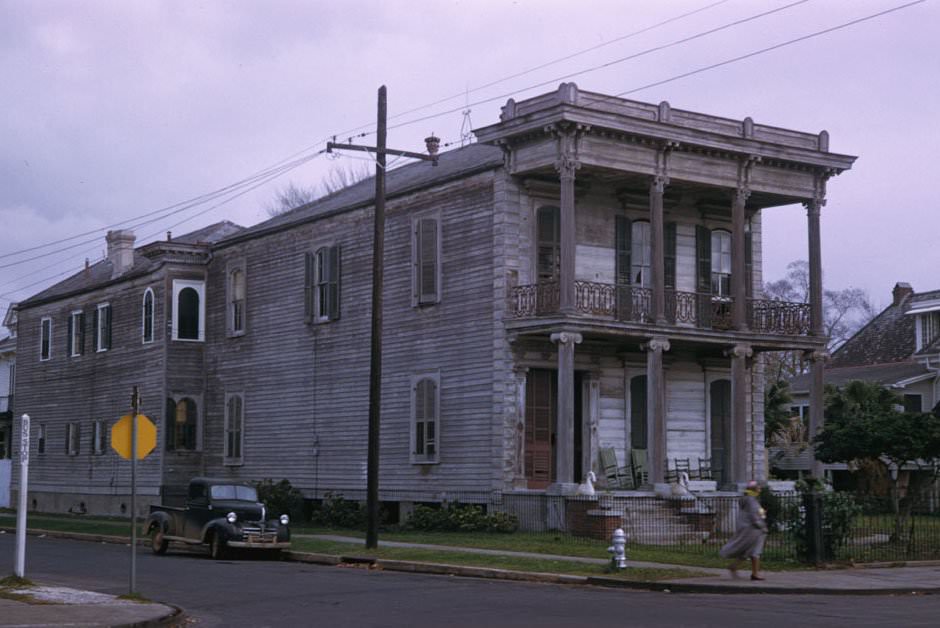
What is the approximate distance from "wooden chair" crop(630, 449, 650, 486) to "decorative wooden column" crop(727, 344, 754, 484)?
84.6 inches

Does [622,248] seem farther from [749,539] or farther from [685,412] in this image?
[749,539]

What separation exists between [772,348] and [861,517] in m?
9.32

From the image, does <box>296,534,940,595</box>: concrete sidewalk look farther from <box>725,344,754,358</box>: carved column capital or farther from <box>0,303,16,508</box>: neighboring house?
<box>0,303,16,508</box>: neighboring house

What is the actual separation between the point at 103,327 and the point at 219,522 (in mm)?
23989

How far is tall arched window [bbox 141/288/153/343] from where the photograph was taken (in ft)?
149

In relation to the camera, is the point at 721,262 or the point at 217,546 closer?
the point at 217,546

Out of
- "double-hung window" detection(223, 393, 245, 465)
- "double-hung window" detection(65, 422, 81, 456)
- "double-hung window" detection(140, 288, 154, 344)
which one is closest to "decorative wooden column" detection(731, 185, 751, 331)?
"double-hung window" detection(223, 393, 245, 465)

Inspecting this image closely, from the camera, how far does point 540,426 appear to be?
107 ft

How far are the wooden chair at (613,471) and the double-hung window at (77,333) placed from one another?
84.5 feet

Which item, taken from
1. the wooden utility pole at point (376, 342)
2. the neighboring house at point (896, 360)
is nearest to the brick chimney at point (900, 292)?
the neighboring house at point (896, 360)

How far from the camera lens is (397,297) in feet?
116

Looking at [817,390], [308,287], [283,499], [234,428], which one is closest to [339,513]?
Result: [283,499]

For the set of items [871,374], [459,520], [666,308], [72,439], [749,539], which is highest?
[666,308]

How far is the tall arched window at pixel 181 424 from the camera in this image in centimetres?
4384
